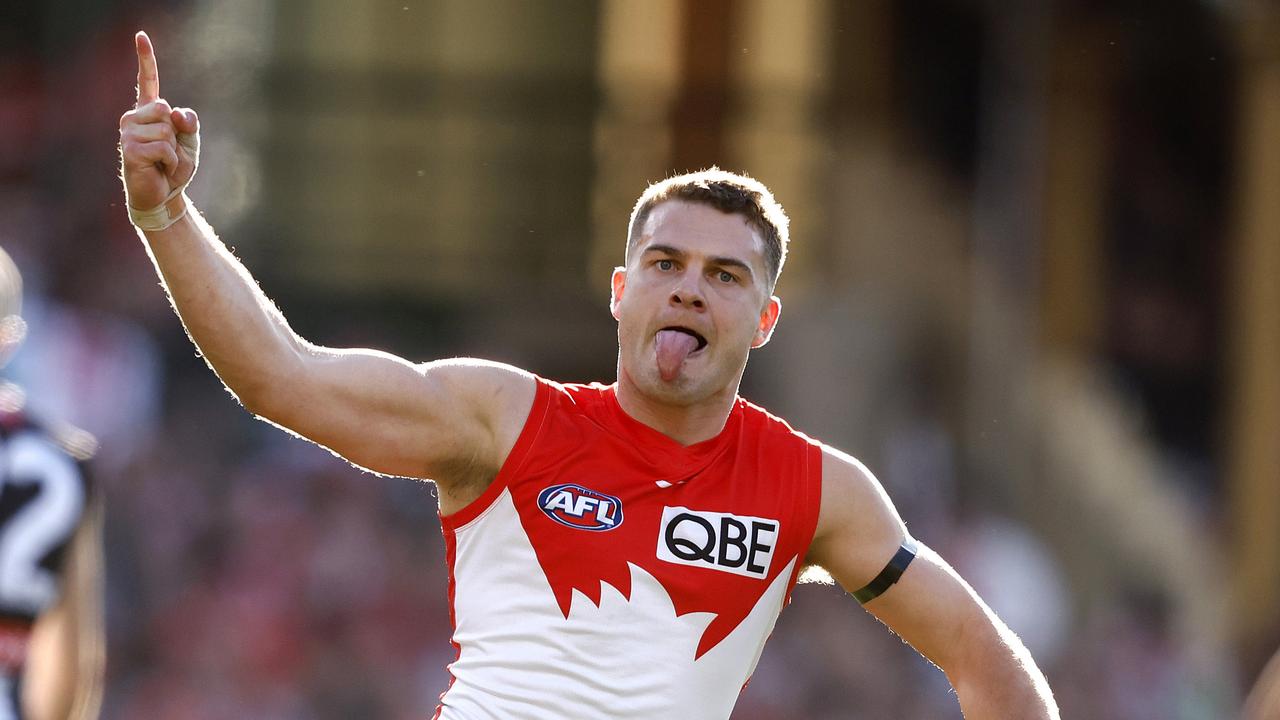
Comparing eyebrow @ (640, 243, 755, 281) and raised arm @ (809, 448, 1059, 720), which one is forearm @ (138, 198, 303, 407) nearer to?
eyebrow @ (640, 243, 755, 281)

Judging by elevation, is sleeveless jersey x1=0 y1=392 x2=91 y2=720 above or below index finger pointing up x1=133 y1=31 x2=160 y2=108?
below

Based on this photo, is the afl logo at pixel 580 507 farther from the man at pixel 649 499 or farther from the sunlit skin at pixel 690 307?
the sunlit skin at pixel 690 307

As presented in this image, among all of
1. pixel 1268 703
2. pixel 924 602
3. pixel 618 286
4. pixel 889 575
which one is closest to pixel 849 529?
pixel 889 575

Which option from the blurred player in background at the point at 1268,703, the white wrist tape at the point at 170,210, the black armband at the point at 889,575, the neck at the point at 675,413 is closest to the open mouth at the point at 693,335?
the neck at the point at 675,413

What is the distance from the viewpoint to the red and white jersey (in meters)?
4.62

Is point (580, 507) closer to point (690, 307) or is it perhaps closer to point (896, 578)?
point (690, 307)

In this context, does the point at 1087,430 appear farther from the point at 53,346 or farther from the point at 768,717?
the point at 53,346

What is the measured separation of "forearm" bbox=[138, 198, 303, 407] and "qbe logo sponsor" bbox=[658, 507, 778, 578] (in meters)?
1.09

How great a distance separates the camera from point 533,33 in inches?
698

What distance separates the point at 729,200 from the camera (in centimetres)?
499

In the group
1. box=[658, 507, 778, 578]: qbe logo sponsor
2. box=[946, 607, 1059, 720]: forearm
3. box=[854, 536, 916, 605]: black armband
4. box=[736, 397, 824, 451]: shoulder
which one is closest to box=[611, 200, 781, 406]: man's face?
box=[736, 397, 824, 451]: shoulder

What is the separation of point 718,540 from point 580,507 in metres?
0.36

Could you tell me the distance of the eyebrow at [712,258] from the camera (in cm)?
490

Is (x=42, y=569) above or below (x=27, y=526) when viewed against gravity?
below
